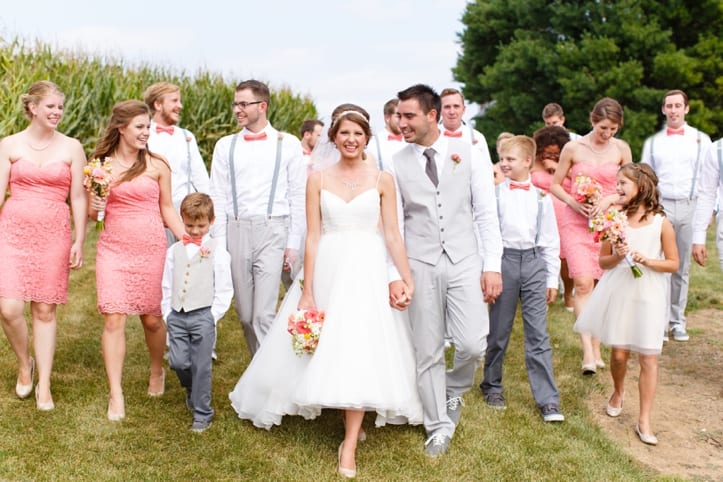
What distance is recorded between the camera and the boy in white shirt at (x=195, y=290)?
5.33 m

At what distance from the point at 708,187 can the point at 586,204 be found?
1.26 metres

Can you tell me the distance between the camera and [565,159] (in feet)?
24.2

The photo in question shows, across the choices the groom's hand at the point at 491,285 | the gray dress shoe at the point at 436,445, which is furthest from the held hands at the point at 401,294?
the gray dress shoe at the point at 436,445

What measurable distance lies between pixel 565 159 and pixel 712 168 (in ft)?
4.31

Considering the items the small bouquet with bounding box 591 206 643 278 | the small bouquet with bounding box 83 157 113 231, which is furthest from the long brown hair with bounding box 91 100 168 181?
the small bouquet with bounding box 591 206 643 278

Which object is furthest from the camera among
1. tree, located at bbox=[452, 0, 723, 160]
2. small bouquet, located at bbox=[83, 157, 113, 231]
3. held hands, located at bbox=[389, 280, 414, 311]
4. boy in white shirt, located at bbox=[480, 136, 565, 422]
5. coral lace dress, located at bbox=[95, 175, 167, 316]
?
tree, located at bbox=[452, 0, 723, 160]

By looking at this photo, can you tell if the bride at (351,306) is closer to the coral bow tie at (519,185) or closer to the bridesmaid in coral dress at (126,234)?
the bridesmaid in coral dress at (126,234)

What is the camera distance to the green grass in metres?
4.96

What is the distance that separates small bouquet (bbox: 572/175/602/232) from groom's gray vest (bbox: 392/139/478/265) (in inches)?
76.9

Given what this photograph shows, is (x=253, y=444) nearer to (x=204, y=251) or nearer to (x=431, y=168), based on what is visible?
(x=204, y=251)

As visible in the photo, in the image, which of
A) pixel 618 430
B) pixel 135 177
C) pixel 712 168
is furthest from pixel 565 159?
pixel 135 177

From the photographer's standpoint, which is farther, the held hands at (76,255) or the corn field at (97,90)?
the corn field at (97,90)

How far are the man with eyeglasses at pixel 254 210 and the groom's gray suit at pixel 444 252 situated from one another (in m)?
1.43

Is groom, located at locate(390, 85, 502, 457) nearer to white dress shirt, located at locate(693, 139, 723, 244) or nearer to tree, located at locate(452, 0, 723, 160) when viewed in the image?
white dress shirt, located at locate(693, 139, 723, 244)
